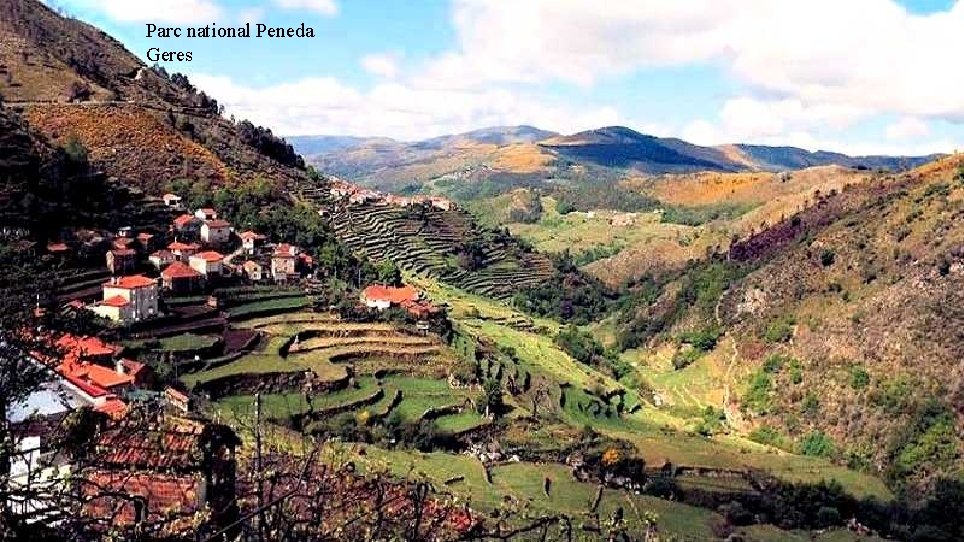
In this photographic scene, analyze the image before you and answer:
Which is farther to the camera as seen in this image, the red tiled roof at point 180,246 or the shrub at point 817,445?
the shrub at point 817,445

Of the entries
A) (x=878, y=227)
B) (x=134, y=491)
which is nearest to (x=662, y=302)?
(x=878, y=227)

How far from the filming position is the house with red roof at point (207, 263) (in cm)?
3219

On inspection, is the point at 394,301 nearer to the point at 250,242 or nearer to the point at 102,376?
the point at 250,242

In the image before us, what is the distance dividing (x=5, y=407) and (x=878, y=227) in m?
44.7

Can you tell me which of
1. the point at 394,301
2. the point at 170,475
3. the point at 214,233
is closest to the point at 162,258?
the point at 214,233

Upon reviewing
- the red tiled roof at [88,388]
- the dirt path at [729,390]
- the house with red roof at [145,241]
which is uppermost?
the house with red roof at [145,241]

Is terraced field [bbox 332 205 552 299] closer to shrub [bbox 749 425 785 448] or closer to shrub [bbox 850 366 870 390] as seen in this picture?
shrub [bbox 749 425 785 448]

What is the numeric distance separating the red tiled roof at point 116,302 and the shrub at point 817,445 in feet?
79.1

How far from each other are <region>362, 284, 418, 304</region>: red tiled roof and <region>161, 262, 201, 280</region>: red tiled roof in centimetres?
681

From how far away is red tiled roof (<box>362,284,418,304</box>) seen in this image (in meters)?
35.7

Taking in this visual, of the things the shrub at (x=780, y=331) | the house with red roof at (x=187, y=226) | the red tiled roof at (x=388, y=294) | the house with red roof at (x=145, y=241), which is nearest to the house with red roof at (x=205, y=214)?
the house with red roof at (x=187, y=226)

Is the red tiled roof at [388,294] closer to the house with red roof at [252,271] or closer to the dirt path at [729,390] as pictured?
the house with red roof at [252,271]

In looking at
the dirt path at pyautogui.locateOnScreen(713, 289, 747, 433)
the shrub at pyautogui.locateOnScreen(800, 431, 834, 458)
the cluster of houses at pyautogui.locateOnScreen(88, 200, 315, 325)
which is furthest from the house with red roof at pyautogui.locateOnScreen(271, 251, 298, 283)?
the shrub at pyautogui.locateOnScreen(800, 431, 834, 458)

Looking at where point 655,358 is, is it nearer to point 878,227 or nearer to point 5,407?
point 878,227
